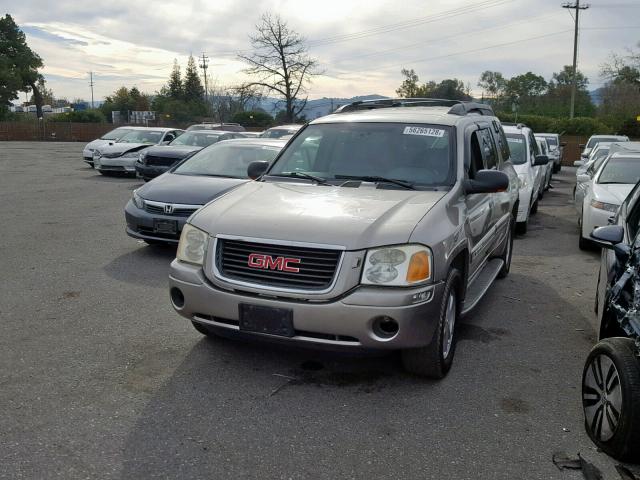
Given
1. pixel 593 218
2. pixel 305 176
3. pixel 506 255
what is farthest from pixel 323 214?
pixel 593 218

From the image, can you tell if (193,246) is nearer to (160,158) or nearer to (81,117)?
(160,158)

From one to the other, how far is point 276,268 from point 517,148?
31.1 ft

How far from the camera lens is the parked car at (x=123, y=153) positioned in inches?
753

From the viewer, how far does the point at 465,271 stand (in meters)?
4.62

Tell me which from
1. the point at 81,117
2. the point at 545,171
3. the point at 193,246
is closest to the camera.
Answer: the point at 193,246

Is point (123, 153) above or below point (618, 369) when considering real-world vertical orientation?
above

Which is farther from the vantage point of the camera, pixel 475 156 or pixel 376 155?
pixel 475 156

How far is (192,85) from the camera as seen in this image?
8494 cm

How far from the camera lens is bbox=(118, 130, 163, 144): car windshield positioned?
2044cm

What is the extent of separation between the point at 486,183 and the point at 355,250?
5.06 feet

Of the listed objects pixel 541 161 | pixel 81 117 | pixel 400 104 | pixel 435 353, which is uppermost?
pixel 81 117

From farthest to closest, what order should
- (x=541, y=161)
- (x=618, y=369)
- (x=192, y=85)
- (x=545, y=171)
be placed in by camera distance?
(x=192, y=85) → (x=545, y=171) → (x=541, y=161) → (x=618, y=369)

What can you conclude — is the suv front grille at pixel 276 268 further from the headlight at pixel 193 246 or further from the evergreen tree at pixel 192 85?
the evergreen tree at pixel 192 85

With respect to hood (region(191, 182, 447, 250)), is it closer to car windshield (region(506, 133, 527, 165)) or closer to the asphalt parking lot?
the asphalt parking lot
